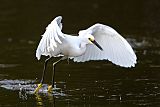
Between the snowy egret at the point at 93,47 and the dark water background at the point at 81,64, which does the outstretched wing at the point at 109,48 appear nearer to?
the snowy egret at the point at 93,47

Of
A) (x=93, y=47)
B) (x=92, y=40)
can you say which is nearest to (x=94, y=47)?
(x=93, y=47)

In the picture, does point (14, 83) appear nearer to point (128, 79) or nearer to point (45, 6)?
point (128, 79)

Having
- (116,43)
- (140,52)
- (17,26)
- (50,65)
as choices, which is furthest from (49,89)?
(17,26)

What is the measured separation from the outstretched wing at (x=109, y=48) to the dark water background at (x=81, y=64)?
18.0 inches

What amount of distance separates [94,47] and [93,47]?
0.08ft

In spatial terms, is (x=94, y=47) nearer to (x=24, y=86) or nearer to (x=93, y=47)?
(x=93, y=47)

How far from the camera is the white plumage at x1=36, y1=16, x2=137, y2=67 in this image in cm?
1047

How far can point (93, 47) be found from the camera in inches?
453

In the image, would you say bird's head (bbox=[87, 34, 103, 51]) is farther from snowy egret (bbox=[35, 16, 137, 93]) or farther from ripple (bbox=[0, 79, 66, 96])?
ripple (bbox=[0, 79, 66, 96])

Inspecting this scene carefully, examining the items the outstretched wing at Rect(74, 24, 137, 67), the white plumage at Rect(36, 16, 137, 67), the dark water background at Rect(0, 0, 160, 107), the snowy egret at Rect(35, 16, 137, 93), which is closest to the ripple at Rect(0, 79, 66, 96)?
the dark water background at Rect(0, 0, 160, 107)

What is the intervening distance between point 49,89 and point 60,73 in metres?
1.72

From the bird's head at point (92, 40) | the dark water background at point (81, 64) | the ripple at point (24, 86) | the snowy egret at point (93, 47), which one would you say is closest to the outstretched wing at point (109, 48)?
the snowy egret at point (93, 47)

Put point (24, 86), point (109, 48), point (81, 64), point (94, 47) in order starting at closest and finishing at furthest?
point (24, 86) → point (109, 48) → point (94, 47) → point (81, 64)

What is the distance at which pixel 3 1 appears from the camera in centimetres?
2345
